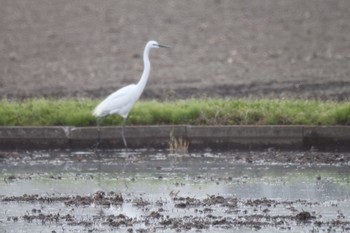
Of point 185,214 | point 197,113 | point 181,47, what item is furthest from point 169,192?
point 181,47

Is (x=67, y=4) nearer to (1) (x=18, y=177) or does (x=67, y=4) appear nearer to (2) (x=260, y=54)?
(2) (x=260, y=54)

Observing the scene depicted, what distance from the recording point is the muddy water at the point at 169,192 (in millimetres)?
8984

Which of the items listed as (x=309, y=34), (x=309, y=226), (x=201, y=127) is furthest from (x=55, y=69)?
(x=309, y=226)

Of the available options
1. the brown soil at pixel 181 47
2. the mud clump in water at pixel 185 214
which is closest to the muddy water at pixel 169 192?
the mud clump in water at pixel 185 214

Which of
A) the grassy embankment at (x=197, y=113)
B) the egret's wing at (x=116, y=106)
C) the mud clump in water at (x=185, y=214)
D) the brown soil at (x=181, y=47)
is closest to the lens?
the mud clump in water at (x=185, y=214)

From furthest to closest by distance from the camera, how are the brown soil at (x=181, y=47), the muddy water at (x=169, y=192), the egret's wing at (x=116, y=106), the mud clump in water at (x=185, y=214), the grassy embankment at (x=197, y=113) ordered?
the brown soil at (x=181, y=47) → the egret's wing at (x=116, y=106) → the grassy embankment at (x=197, y=113) → the muddy water at (x=169, y=192) → the mud clump in water at (x=185, y=214)

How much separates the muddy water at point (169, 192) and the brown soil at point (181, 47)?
5430mm

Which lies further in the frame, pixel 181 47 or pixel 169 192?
pixel 181 47

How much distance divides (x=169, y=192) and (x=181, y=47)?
13891 millimetres

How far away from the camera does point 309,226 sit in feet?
28.8

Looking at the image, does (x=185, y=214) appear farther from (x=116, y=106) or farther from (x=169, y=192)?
(x=116, y=106)

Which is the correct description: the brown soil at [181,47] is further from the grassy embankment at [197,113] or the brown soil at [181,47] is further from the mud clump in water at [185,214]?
the mud clump in water at [185,214]

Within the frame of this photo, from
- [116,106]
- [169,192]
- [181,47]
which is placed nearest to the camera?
[169,192]

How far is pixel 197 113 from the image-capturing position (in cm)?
1512
